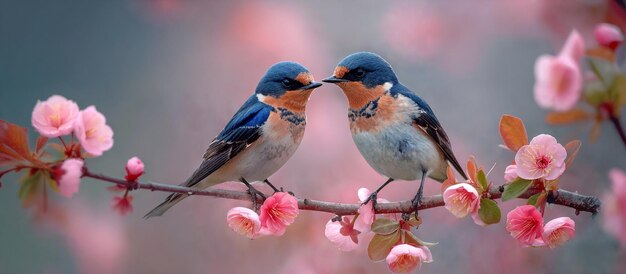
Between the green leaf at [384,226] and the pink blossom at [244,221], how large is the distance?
0.38 ft

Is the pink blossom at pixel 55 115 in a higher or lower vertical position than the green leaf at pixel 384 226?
higher

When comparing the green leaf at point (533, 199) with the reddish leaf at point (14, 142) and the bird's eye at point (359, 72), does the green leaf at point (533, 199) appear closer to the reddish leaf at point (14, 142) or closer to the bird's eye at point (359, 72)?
the bird's eye at point (359, 72)

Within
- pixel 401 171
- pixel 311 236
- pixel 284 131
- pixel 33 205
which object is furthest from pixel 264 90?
pixel 311 236

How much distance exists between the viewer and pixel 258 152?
0.83 metres

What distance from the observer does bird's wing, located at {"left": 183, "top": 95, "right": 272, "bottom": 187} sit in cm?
83

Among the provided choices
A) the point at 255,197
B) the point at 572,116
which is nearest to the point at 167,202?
the point at 255,197

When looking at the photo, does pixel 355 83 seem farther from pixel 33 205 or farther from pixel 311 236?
pixel 311 236

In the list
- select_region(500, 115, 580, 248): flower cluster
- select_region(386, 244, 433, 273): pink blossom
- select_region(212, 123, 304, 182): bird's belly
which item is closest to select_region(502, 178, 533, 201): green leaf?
select_region(500, 115, 580, 248): flower cluster

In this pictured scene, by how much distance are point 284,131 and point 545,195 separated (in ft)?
1.10

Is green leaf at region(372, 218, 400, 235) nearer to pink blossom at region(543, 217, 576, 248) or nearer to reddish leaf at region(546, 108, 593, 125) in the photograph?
pink blossom at region(543, 217, 576, 248)

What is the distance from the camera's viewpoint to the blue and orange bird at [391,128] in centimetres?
79

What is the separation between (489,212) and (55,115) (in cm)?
40

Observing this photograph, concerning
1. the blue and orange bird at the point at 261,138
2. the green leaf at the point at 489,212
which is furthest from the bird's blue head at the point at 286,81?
the green leaf at the point at 489,212

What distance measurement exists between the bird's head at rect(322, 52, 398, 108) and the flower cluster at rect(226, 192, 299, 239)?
145 mm
